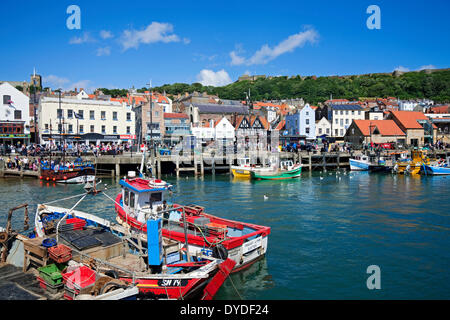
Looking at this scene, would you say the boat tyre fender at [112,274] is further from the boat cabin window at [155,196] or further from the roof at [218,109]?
the roof at [218,109]

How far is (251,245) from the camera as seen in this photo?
14836mm

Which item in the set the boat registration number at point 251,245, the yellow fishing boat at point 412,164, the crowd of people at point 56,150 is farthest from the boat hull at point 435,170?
the crowd of people at point 56,150

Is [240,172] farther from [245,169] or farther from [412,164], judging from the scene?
[412,164]

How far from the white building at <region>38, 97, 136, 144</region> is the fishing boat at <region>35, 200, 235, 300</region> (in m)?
42.5

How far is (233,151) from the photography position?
182 ft

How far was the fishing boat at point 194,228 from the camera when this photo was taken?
14.0 meters

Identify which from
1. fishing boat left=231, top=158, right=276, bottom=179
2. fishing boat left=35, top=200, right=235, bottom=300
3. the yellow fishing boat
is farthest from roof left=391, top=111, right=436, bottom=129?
fishing boat left=35, top=200, right=235, bottom=300

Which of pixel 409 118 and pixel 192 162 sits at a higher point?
pixel 409 118

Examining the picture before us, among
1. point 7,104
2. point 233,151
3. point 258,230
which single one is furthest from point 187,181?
point 7,104

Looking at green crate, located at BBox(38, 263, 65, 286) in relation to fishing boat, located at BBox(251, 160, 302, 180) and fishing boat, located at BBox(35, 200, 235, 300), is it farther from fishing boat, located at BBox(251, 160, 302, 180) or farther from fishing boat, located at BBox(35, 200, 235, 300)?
fishing boat, located at BBox(251, 160, 302, 180)

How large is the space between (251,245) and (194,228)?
2.71 m

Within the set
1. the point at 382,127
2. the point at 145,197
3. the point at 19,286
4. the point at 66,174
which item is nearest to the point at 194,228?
the point at 145,197

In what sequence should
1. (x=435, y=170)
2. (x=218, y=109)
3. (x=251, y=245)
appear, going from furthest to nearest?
1. (x=218, y=109)
2. (x=435, y=170)
3. (x=251, y=245)
